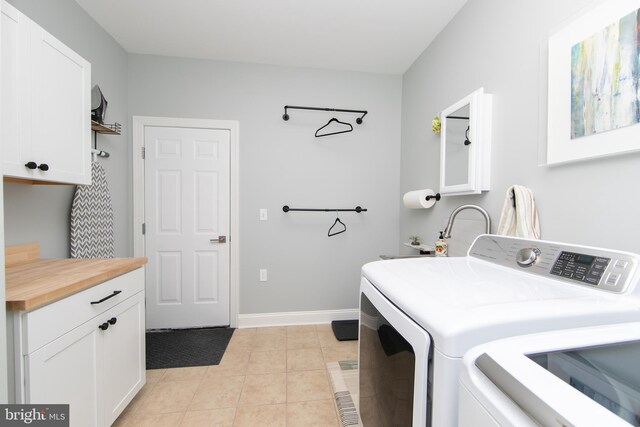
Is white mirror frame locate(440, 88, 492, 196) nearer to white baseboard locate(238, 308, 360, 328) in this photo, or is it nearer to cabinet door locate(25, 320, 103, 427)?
white baseboard locate(238, 308, 360, 328)

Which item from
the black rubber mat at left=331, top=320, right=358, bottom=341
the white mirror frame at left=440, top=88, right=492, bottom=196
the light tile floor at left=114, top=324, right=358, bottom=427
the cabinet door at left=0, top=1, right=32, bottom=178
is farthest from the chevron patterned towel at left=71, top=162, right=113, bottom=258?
the white mirror frame at left=440, top=88, right=492, bottom=196

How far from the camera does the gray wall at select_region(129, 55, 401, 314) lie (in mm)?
2541

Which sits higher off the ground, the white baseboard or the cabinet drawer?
the cabinet drawer

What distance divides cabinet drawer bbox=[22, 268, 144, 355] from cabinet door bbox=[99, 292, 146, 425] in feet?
0.21

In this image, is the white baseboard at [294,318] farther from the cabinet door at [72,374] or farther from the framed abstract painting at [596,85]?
the framed abstract painting at [596,85]

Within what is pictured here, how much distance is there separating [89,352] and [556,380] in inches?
63.7

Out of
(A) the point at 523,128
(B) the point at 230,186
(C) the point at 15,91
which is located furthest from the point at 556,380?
(B) the point at 230,186

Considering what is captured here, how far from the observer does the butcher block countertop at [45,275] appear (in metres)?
0.93

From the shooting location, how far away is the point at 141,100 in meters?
2.48

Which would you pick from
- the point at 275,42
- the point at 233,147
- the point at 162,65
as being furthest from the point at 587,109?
the point at 162,65

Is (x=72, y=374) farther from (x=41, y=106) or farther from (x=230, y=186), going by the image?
(x=230, y=186)

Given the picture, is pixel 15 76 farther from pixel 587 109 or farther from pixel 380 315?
pixel 587 109

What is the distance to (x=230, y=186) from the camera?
2605mm

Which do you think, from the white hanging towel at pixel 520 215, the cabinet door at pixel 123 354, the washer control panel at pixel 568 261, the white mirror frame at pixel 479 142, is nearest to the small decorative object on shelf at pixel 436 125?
the white mirror frame at pixel 479 142
